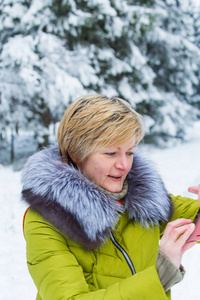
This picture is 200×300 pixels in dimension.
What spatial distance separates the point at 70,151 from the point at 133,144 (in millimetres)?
337

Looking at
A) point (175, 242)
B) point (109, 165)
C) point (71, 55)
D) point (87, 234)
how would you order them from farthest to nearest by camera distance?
point (71, 55) < point (109, 165) < point (87, 234) < point (175, 242)

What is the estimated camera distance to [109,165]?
147 cm

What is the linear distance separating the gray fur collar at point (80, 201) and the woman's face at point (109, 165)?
0.06 meters

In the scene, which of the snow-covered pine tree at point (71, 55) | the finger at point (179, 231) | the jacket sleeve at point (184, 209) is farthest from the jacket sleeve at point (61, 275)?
the snow-covered pine tree at point (71, 55)

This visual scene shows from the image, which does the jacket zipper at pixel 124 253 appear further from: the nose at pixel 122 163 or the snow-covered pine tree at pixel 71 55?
the snow-covered pine tree at pixel 71 55

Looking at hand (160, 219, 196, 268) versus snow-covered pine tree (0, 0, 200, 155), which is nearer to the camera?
hand (160, 219, 196, 268)

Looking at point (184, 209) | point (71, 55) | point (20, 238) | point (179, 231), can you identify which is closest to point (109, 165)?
point (179, 231)

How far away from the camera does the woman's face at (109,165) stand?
1.47m

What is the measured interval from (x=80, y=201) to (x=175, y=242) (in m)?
0.48

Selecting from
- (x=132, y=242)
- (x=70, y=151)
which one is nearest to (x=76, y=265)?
(x=132, y=242)

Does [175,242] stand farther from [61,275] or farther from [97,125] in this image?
[97,125]

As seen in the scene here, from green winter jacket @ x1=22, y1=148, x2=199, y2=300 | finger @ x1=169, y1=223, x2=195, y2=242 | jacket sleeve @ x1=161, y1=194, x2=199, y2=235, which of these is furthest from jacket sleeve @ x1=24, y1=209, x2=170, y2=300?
jacket sleeve @ x1=161, y1=194, x2=199, y2=235

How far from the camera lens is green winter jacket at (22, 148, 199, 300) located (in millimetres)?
1158

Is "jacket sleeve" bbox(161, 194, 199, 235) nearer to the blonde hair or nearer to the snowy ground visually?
the snowy ground
